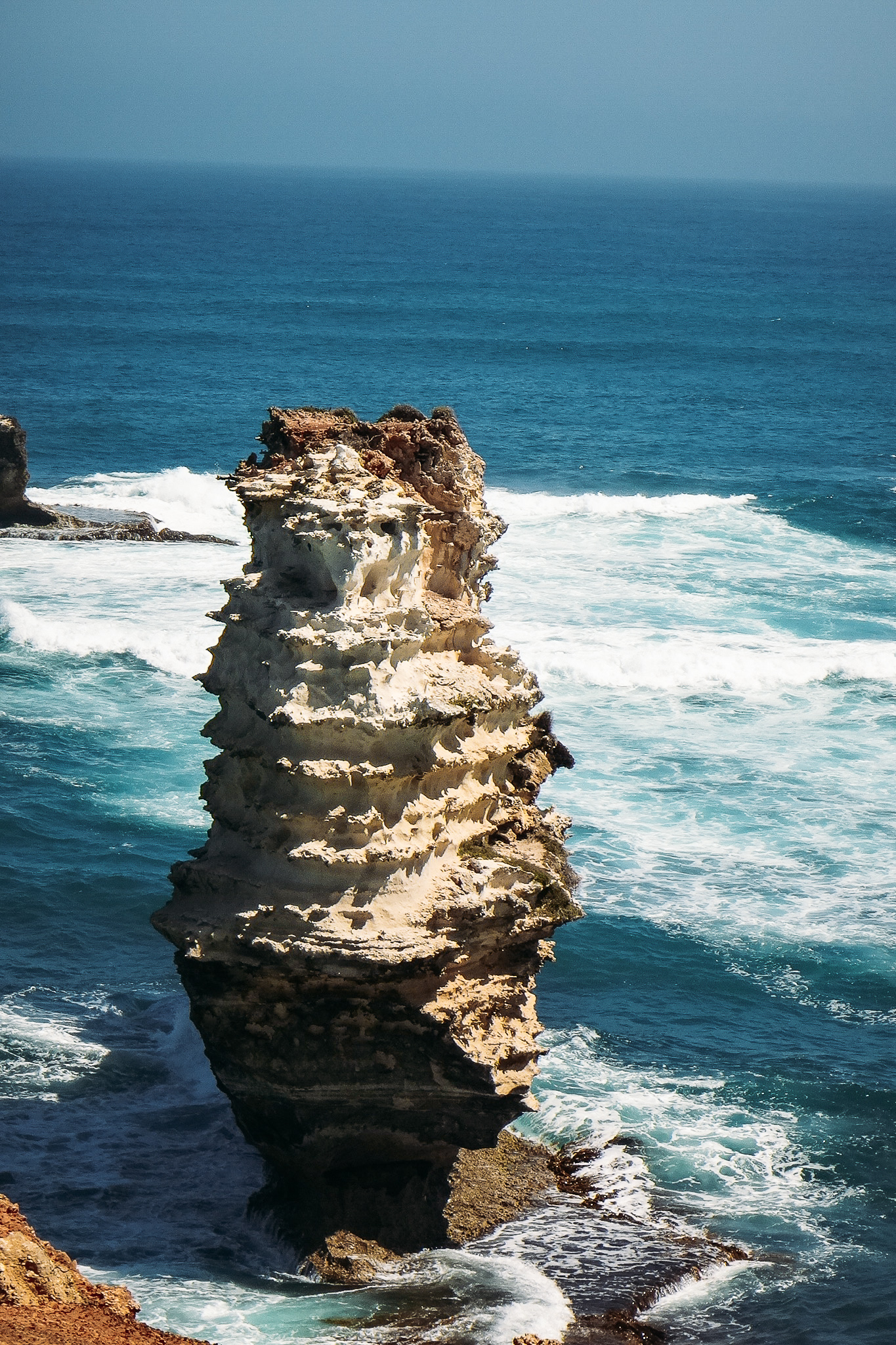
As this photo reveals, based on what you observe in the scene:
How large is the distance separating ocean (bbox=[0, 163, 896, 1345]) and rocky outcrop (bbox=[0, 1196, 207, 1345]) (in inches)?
61.4

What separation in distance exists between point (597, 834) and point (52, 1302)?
1368 centimetres

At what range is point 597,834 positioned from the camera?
22812mm

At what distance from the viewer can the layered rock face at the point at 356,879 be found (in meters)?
12.3

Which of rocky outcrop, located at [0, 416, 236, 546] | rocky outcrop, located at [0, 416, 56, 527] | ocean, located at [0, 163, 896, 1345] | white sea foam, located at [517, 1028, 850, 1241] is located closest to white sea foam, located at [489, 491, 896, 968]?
ocean, located at [0, 163, 896, 1345]

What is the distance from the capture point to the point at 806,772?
25.6 meters

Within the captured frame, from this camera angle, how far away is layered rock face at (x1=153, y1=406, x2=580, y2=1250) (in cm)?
1231

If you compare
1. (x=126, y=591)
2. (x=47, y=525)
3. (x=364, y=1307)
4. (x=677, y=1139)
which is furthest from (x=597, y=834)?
(x=47, y=525)

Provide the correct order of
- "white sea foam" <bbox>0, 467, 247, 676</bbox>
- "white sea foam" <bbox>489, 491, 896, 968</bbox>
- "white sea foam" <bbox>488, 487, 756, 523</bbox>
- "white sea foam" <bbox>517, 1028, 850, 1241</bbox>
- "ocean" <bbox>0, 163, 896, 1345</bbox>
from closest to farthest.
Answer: "ocean" <bbox>0, 163, 896, 1345</bbox>, "white sea foam" <bbox>517, 1028, 850, 1241</bbox>, "white sea foam" <bbox>489, 491, 896, 968</bbox>, "white sea foam" <bbox>0, 467, 247, 676</bbox>, "white sea foam" <bbox>488, 487, 756, 523</bbox>

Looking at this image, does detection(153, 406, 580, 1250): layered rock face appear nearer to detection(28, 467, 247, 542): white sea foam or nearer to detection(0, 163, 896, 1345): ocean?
detection(0, 163, 896, 1345): ocean

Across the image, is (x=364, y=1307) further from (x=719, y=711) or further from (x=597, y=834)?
(x=719, y=711)

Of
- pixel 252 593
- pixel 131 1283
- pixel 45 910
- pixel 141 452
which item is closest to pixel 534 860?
pixel 252 593

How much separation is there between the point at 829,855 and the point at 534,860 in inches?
389

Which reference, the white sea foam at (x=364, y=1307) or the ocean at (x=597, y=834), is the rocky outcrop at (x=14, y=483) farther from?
the white sea foam at (x=364, y=1307)

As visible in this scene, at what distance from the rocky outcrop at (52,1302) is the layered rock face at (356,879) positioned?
241cm
